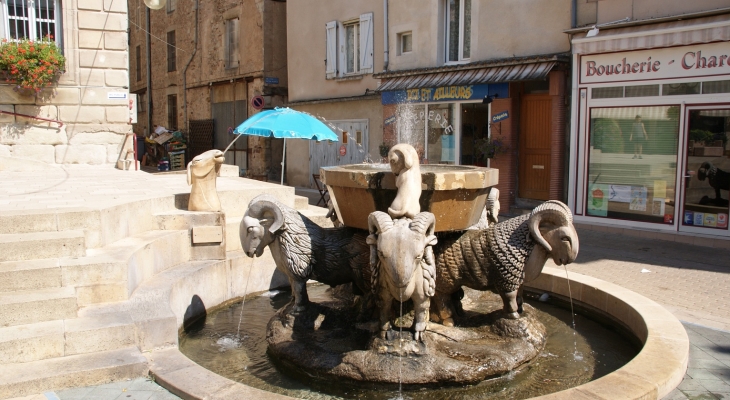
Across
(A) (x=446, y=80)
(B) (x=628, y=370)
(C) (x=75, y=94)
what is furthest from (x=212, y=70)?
(B) (x=628, y=370)

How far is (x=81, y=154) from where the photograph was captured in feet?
42.3

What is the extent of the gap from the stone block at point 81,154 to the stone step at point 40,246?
7.91 metres

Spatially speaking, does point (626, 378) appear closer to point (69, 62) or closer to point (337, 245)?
point (337, 245)

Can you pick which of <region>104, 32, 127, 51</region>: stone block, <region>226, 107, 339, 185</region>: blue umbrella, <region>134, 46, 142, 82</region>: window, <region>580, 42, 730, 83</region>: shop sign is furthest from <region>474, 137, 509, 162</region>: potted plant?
<region>134, 46, 142, 82</region>: window

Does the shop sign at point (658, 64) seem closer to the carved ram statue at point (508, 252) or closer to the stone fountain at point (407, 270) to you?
the carved ram statue at point (508, 252)

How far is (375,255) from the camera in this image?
4.51 meters

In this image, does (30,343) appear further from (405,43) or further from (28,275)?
(405,43)

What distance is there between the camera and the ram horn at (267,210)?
17.2ft

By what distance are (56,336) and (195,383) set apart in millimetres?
1223

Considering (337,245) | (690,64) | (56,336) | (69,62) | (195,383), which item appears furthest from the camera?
(69,62)

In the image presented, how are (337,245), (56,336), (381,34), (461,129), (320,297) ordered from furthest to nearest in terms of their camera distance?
→ 1. (381,34)
2. (461,129)
3. (320,297)
4. (337,245)
5. (56,336)

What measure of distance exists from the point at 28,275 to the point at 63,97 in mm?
8843

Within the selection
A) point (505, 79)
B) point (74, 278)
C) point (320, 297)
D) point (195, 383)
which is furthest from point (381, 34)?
point (195, 383)

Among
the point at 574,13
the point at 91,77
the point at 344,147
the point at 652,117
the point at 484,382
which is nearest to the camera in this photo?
the point at 484,382
